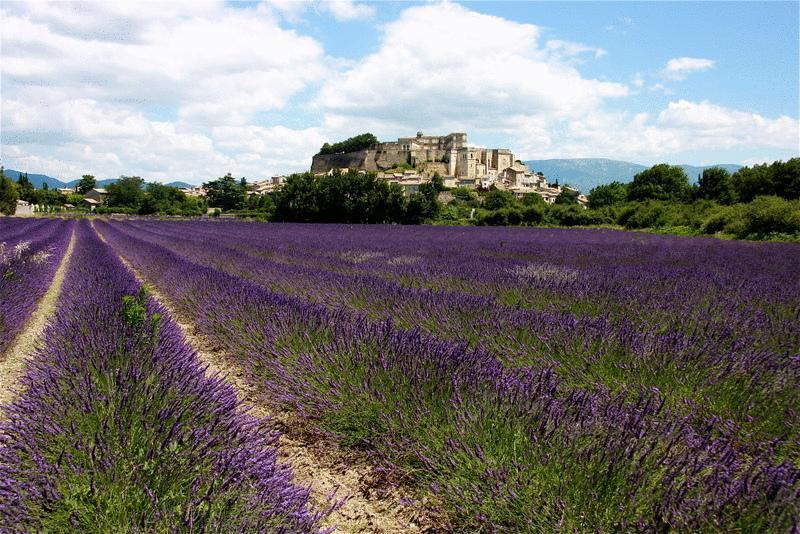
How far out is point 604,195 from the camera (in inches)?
3105

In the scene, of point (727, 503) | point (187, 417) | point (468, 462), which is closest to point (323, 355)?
point (187, 417)

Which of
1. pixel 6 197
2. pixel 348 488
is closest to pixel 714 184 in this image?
pixel 348 488

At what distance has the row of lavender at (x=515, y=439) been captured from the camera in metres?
1.37

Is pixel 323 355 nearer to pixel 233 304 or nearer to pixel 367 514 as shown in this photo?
pixel 367 514

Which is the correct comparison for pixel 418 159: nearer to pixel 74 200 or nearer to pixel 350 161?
pixel 350 161

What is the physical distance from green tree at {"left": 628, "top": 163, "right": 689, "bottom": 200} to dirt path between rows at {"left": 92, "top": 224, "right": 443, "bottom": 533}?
6902 cm

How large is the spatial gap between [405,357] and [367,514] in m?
0.79

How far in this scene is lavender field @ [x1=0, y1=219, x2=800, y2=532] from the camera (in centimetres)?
135

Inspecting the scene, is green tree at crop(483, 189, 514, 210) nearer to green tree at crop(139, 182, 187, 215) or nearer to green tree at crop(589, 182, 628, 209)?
green tree at crop(589, 182, 628, 209)

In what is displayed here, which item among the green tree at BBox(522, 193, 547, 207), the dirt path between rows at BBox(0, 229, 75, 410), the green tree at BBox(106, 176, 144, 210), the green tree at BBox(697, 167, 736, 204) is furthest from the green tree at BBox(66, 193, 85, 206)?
the green tree at BBox(697, 167, 736, 204)

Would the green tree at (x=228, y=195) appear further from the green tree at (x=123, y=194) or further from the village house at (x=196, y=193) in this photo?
the village house at (x=196, y=193)

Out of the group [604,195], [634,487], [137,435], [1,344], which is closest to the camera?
[634,487]

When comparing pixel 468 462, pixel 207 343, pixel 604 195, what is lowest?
pixel 207 343

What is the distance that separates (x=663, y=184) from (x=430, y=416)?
2869 inches
